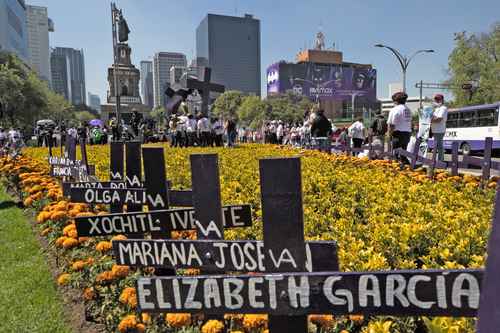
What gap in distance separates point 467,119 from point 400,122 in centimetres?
1713

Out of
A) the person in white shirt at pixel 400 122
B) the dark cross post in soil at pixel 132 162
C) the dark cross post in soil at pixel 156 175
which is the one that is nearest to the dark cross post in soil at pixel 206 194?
the dark cross post in soil at pixel 156 175

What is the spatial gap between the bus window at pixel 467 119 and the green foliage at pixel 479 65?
19.2 m

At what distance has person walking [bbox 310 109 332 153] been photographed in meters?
12.1

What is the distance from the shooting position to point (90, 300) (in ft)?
10.5

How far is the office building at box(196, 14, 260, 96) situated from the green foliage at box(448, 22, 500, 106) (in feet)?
425

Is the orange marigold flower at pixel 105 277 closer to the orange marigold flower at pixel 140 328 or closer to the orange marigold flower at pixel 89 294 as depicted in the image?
the orange marigold flower at pixel 89 294

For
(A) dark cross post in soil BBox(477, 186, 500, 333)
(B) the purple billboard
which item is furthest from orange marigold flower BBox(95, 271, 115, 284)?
(B) the purple billboard

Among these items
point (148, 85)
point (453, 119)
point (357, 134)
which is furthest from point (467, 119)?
point (148, 85)

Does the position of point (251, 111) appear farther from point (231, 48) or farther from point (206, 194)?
point (231, 48)

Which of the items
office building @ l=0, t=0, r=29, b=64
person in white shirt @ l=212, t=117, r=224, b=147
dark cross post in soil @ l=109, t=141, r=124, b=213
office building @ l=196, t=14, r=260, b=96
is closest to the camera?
dark cross post in soil @ l=109, t=141, r=124, b=213

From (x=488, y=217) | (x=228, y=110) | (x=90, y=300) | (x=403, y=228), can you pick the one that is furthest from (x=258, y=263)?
(x=228, y=110)

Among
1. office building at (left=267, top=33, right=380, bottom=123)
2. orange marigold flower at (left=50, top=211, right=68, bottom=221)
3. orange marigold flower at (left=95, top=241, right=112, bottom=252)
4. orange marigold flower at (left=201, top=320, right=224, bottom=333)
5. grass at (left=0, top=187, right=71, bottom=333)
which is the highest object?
office building at (left=267, top=33, right=380, bottom=123)

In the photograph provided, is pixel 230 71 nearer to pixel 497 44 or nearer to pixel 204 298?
pixel 497 44

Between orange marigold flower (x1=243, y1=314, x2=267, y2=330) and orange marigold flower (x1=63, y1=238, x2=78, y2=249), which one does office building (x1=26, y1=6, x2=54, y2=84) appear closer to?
orange marigold flower (x1=63, y1=238, x2=78, y2=249)
